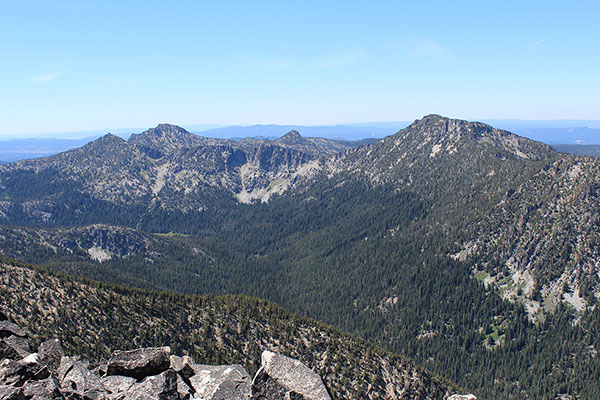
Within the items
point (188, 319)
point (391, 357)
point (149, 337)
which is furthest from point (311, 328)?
point (149, 337)

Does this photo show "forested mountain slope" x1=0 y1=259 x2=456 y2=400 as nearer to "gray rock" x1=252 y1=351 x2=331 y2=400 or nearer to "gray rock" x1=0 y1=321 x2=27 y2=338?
"gray rock" x1=0 y1=321 x2=27 y2=338

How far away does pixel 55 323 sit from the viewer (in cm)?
9844

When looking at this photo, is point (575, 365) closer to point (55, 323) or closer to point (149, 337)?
point (149, 337)

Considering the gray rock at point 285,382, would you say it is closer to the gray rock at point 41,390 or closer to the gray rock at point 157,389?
the gray rock at point 157,389

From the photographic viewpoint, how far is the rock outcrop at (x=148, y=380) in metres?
22.3

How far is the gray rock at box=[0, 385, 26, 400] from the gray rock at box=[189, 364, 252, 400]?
33.0 feet

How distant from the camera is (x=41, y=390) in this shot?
21.0 m

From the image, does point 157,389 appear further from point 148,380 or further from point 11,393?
point 11,393

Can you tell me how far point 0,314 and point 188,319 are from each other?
86.8 m

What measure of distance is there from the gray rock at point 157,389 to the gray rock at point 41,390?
4.03 m

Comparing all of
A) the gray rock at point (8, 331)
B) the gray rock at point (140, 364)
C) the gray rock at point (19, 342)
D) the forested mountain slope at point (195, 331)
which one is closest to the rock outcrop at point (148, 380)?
the gray rock at point (140, 364)

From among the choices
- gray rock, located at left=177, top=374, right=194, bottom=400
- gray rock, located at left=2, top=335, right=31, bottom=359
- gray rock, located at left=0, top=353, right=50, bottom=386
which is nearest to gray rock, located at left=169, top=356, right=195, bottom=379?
gray rock, located at left=177, top=374, right=194, bottom=400

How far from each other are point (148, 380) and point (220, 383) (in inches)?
191

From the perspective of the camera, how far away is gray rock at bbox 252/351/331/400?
22438 mm
